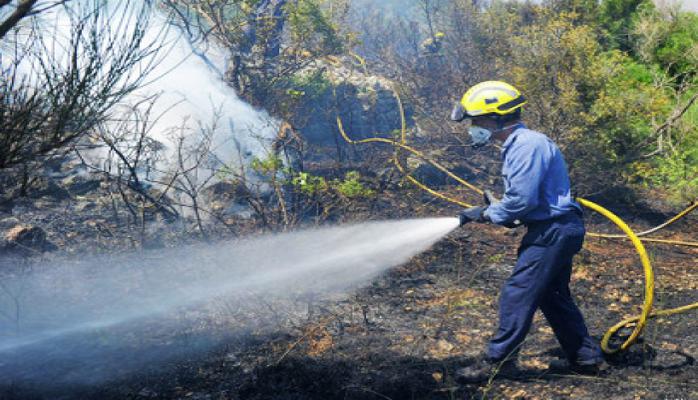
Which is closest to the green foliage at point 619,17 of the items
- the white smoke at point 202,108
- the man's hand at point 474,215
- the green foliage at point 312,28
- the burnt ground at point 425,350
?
the green foliage at point 312,28

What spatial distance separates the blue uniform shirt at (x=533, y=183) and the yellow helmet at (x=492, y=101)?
201 mm

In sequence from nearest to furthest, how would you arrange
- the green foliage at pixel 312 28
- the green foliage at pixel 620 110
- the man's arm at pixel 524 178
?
1. the man's arm at pixel 524 178
2. the green foliage at pixel 620 110
3. the green foliage at pixel 312 28

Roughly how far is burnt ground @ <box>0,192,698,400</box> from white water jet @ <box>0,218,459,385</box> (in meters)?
0.31

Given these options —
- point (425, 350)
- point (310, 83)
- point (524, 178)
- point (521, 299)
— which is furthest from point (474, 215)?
point (310, 83)

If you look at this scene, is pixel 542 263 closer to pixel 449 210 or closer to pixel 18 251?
pixel 449 210

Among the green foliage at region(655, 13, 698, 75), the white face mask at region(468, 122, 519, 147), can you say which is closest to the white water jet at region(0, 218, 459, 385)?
the white face mask at region(468, 122, 519, 147)

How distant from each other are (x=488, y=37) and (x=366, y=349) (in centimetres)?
1003

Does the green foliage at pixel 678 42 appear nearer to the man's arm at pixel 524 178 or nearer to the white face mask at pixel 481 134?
the white face mask at pixel 481 134

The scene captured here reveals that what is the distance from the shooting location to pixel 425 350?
414cm

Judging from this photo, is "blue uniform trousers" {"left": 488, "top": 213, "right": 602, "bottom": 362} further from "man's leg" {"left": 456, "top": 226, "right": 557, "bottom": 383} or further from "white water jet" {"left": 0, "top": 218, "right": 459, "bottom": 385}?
"white water jet" {"left": 0, "top": 218, "right": 459, "bottom": 385}

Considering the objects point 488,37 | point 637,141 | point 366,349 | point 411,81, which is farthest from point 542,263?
point 488,37

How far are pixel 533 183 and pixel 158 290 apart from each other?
3827mm

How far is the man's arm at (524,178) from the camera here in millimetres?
3305

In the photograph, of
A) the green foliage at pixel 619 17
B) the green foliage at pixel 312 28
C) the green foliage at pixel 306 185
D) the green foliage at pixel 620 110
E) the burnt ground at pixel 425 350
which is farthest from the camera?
the green foliage at pixel 619 17
